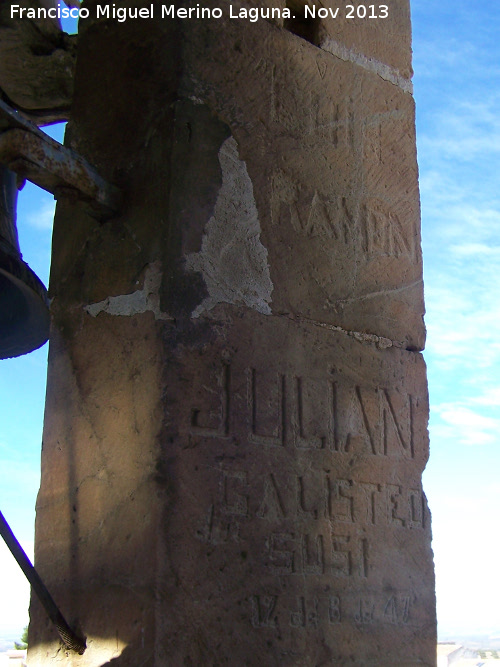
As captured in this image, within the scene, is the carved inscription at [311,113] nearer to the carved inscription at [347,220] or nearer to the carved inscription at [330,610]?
the carved inscription at [347,220]

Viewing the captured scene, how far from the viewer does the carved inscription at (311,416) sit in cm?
216

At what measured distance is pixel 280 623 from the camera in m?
2.11

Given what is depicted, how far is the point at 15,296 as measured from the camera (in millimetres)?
2316

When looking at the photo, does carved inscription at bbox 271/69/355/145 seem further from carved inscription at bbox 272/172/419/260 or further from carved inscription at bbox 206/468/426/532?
carved inscription at bbox 206/468/426/532

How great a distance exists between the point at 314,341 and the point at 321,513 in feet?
1.49

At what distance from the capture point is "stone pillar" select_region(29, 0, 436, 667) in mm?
2031

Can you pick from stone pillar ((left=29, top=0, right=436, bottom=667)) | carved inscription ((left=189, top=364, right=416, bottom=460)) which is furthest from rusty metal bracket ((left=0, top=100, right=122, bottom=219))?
carved inscription ((left=189, top=364, right=416, bottom=460))

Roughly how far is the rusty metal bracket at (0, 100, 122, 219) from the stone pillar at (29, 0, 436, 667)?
76 mm

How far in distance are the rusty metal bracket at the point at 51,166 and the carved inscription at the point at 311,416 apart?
548mm

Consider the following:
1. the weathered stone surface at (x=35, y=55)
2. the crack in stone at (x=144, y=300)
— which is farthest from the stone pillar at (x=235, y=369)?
the weathered stone surface at (x=35, y=55)

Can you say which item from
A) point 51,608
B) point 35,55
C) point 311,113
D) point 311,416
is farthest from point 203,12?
point 51,608

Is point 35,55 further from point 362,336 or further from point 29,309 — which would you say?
point 362,336

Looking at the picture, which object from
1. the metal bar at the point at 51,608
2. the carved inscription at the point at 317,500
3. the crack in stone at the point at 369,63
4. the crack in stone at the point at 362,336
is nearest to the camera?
the metal bar at the point at 51,608

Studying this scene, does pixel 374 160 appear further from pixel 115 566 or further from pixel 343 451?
pixel 115 566
